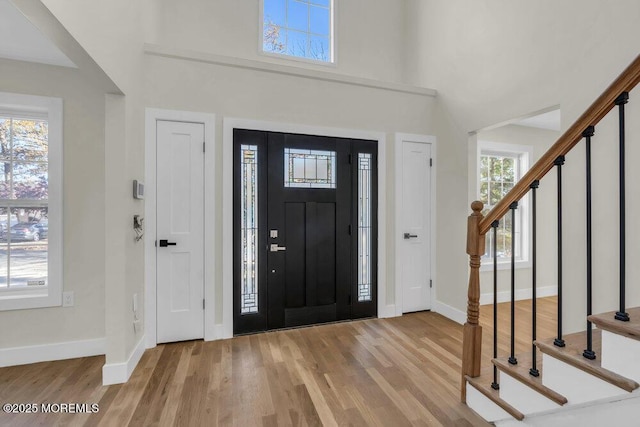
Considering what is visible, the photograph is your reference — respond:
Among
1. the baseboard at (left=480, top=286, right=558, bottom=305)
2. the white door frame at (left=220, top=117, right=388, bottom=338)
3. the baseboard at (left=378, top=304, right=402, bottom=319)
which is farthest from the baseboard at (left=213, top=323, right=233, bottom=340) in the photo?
the baseboard at (left=480, top=286, right=558, bottom=305)

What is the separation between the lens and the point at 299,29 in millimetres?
3934

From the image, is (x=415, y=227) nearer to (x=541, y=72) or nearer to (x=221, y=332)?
(x=541, y=72)

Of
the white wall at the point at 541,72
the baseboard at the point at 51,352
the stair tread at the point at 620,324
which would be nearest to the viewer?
the stair tread at the point at 620,324

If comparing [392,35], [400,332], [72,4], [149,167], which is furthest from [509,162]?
[72,4]

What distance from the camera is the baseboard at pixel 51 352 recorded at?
242cm

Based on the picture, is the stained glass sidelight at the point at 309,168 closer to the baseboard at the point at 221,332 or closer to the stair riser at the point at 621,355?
the baseboard at the point at 221,332

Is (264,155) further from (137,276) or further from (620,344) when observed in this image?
(620,344)

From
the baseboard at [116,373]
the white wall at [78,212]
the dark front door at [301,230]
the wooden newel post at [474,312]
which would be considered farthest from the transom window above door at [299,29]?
the baseboard at [116,373]

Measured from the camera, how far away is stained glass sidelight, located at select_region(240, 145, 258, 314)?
305 centimetres

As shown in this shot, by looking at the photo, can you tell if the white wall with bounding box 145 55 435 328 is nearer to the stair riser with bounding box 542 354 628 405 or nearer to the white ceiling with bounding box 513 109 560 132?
the white ceiling with bounding box 513 109 560 132

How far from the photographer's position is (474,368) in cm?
193

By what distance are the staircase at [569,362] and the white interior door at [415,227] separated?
1634 millimetres

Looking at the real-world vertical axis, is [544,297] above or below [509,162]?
below

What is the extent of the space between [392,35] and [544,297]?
14.3 feet
